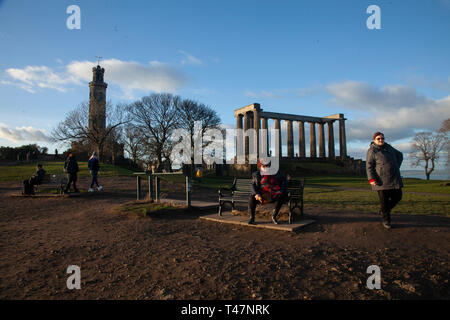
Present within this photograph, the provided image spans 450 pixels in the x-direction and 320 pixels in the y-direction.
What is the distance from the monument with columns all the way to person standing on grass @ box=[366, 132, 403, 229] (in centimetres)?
3217

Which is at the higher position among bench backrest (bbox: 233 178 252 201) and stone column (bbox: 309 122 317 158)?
stone column (bbox: 309 122 317 158)

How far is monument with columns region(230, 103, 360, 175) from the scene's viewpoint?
143 ft

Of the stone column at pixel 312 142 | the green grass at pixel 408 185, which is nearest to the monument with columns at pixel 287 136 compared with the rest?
the stone column at pixel 312 142

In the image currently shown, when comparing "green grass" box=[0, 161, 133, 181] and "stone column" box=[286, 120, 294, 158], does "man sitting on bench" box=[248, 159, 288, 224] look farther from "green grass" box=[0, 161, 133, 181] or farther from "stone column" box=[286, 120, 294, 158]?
"stone column" box=[286, 120, 294, 158]

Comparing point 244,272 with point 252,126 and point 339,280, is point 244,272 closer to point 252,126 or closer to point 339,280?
point 339,280

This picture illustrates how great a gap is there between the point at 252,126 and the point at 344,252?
136ft

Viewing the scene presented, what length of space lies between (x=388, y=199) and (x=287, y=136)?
45.7m

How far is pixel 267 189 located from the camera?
6.48 metres

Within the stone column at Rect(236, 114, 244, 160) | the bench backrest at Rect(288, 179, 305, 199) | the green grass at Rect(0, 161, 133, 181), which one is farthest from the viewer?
the stone column at Rect(236, 114, 244, 160)

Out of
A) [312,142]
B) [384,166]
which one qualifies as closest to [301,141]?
[312,142]

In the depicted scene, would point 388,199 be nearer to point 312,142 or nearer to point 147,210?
point 147,210

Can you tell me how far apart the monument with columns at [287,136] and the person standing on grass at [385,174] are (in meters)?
32.2

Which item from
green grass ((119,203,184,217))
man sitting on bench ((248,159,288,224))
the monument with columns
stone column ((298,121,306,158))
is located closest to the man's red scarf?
man sitting on bench ((248,159,288,224))
